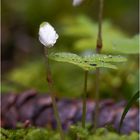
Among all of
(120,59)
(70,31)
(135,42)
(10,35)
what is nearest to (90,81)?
(70,31)

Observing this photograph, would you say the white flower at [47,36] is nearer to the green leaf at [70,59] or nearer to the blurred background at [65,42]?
the green leaf at [70,59]

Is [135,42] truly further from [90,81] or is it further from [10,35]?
[10,35]

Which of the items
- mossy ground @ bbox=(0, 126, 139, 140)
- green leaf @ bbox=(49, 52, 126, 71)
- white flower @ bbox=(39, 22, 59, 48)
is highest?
white flower @ bbox=(39, 22, 59, 48)

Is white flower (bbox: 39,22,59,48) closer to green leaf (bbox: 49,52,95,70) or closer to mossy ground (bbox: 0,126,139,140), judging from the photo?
green leaf (bbox: 49,52,95,70)

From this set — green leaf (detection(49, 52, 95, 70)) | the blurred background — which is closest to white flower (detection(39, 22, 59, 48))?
green leaf (detection(49, 52, 95, 70))

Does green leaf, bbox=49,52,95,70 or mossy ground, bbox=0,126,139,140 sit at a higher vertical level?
green leaf, bbox=49,52,95,70

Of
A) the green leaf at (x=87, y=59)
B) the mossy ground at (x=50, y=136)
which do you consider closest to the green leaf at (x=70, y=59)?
the green leaf at (x=87, y=59)

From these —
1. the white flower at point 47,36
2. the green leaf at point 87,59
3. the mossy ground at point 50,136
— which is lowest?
the mossy ground at point 50,136

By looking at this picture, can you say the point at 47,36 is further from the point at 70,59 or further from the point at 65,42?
the point at 65,42
